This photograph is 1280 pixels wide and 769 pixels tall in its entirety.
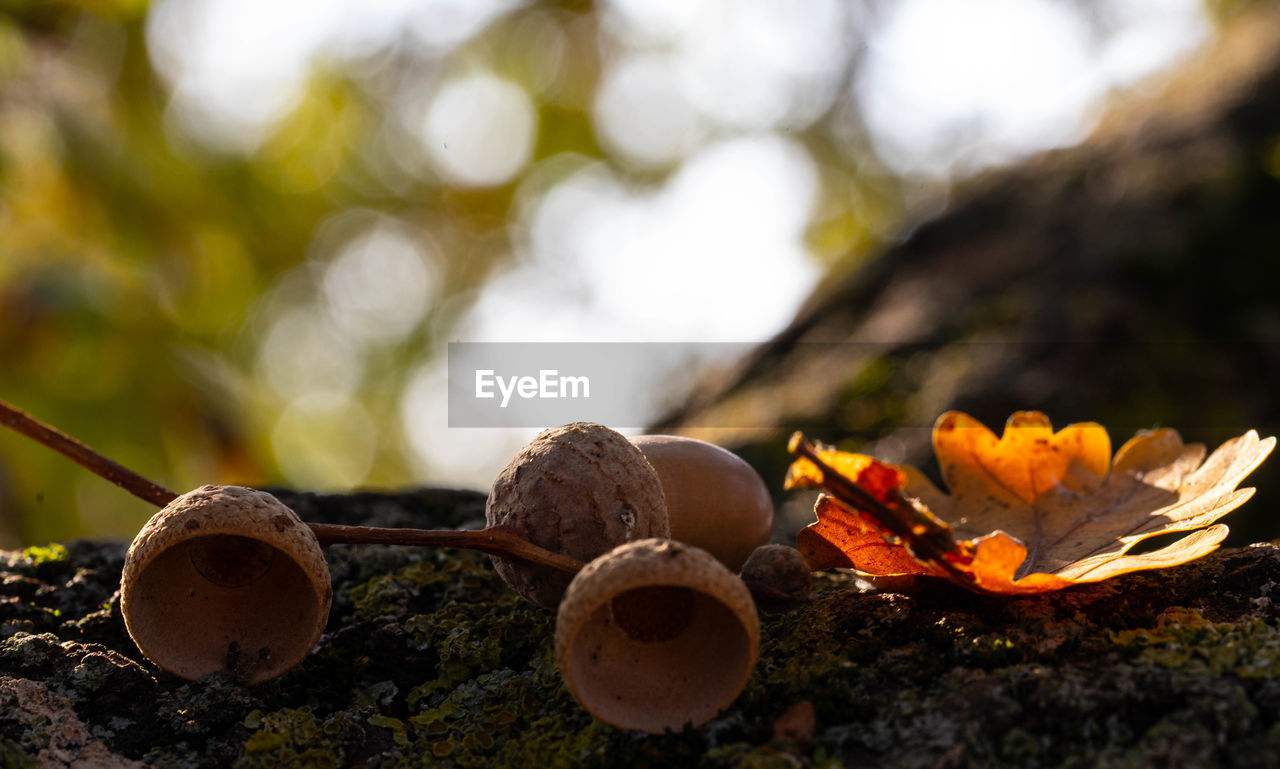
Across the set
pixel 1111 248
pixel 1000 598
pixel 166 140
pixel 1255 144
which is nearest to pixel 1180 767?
pixel 1000 598

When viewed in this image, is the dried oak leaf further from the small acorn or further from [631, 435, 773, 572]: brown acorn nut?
[631, 435, 773, 572]: brown acorn nut

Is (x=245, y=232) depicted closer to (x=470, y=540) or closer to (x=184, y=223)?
(x=184, y=223)

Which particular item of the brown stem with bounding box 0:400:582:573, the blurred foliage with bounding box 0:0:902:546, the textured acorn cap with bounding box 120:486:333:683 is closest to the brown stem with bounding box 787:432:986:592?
the brown stem with bounding box 0:400:582:573

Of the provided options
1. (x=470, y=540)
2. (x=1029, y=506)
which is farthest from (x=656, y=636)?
(x=1029, y=506)

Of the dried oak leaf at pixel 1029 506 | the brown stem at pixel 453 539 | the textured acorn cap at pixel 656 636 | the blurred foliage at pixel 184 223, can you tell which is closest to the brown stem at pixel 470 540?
the brown stem at pixel 453 539

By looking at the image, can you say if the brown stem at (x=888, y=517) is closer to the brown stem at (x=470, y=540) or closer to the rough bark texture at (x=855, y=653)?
the rough bark texture at (x=855, y=653)
